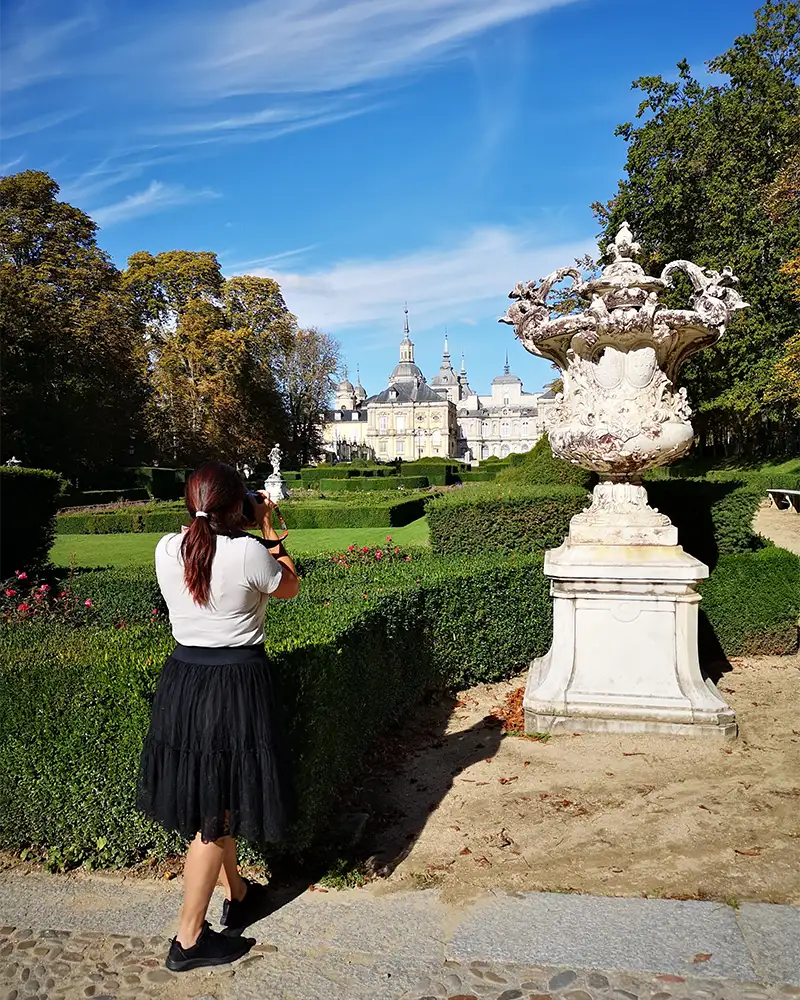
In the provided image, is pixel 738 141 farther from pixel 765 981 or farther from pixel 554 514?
pixel 765 981

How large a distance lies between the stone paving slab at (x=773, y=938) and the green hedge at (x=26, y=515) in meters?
7.91

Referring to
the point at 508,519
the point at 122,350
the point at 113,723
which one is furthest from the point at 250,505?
the point at 122,350

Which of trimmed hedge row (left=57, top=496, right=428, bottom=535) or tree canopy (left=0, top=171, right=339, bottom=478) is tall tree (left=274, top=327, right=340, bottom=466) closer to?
tree canopy (left=0, top=171, right=339, bottom=478)

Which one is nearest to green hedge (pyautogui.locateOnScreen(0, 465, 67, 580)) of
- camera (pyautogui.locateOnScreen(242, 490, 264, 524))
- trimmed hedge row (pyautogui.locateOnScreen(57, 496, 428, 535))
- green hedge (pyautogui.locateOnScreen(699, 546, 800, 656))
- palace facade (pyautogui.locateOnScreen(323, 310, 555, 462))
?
camera (pyautogui.locateOnScreen(242, 490, 264, 524))

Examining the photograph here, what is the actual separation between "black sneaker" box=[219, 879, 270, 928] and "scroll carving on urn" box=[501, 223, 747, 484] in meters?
3.38

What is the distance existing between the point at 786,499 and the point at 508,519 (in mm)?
13723

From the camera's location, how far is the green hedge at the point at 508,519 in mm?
8703

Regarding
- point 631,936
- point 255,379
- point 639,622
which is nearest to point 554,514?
point 639,622

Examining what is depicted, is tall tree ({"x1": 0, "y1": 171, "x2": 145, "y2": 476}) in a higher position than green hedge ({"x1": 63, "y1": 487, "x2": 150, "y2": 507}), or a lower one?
higher

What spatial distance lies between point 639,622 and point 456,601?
1525 mm

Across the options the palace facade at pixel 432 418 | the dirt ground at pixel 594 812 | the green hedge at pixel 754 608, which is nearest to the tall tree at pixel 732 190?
the green hedge at pixel 754 608

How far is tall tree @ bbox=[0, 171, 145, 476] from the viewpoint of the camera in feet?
82.6

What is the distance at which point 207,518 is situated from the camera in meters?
2.51

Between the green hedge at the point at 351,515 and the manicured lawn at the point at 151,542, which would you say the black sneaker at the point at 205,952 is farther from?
the green hedge at the point at 351,515
